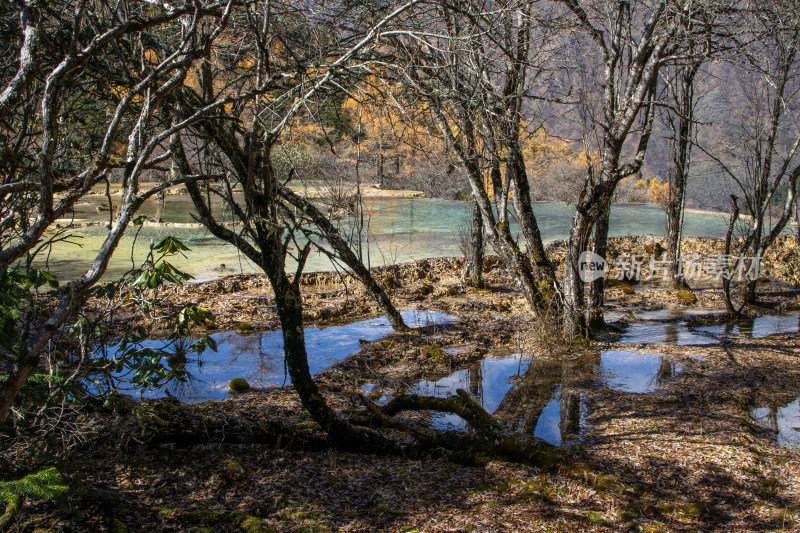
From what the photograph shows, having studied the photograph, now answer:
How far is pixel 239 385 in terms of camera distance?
6340mm

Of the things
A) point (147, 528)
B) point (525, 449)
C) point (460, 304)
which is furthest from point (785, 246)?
point (147, 528)

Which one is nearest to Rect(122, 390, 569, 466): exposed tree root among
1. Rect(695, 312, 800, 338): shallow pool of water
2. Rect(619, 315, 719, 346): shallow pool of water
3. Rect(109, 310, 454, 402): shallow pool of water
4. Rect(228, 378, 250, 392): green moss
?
Rect(109, 310, 454, 402): shallow pool of water

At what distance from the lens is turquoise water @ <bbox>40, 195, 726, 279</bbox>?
14.4 m

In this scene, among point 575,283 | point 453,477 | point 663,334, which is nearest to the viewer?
point 453,477

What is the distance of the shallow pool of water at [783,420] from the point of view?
5066 millimetres

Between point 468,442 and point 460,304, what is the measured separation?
6.32 meters

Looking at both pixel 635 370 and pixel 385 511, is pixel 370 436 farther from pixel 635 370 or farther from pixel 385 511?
pixel 635 370

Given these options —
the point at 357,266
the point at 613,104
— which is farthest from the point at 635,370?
the point at 357,266

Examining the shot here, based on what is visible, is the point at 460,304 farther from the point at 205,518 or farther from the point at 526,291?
the point at 205,518

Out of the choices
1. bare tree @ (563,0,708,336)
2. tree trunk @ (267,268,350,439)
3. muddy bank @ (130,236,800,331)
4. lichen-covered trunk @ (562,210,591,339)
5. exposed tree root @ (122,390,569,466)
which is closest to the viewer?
tree trunk @ (267,268,350,439)

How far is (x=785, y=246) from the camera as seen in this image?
53.8 ft

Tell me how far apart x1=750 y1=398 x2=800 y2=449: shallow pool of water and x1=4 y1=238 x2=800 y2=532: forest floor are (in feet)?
0.34

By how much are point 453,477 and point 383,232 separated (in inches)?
662

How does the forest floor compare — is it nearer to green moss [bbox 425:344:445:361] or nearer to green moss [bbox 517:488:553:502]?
green moss [bbox 517:488:553:502]
